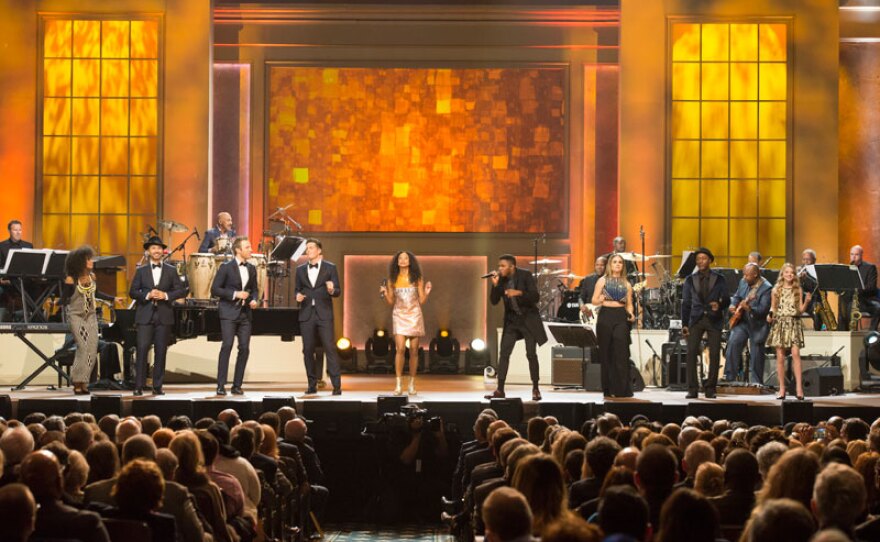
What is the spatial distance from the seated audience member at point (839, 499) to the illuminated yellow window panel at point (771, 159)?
14408 mm

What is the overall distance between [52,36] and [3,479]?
13.6m

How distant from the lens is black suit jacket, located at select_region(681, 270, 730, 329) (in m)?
12.7

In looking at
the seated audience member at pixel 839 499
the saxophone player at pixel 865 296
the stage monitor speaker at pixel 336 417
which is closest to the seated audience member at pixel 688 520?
the seated audience member at pixel 839 499

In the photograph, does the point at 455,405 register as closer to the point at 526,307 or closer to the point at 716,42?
the point at 526,307

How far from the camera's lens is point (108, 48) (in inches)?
712

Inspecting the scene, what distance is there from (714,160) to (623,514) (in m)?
14.9

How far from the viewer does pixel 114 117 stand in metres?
18.1

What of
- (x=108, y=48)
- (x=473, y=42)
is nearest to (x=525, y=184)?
(x=473, y=42)

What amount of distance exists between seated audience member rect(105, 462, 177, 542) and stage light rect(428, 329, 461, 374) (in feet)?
44.2

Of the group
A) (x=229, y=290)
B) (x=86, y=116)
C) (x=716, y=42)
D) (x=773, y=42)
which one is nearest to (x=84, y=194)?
(x=86, y=116)

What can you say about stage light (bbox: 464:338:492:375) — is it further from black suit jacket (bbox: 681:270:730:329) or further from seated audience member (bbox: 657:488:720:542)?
seated audience member (bbox: 657:488:720:542)

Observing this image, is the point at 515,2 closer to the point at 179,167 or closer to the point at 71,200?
the point at 179,167

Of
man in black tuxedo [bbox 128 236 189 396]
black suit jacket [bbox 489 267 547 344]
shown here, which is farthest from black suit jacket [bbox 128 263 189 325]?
black suit jacket [bbox 489 267 547 344]

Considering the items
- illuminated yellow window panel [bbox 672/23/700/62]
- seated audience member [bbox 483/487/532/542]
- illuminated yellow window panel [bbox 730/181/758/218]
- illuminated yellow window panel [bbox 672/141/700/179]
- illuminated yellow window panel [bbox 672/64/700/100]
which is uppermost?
illuminated yellow window panel [bbox 672/23/700/62]
